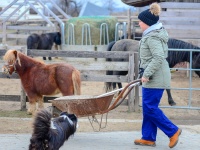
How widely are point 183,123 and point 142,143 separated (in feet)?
8.47

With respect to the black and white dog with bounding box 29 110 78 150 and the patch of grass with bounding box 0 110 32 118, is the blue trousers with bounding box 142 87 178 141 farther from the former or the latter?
the patch of grass with bounding box 0 110 32 118

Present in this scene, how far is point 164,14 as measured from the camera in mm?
16328

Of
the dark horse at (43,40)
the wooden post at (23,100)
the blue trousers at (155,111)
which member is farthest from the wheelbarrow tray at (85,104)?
the dark horse at (43,40)

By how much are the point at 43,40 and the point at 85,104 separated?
14.8 m

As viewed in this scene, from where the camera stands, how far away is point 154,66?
6496mm

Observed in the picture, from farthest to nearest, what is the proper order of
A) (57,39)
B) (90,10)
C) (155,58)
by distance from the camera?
Answer: (90,10)
(57,39)
(155,58)

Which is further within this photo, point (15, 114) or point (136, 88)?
point (136, 88)

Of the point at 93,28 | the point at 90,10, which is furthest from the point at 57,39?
the point at 90,10

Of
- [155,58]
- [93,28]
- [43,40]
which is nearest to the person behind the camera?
[155,58]

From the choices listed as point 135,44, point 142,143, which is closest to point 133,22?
point 135,44

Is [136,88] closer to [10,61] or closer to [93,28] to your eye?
[10,61]

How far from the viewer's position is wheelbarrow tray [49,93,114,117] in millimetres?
6695

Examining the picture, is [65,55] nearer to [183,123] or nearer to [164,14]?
[183,123]

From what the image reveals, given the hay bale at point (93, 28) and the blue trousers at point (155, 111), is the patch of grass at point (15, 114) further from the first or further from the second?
the hay bale at point (93, 28)
